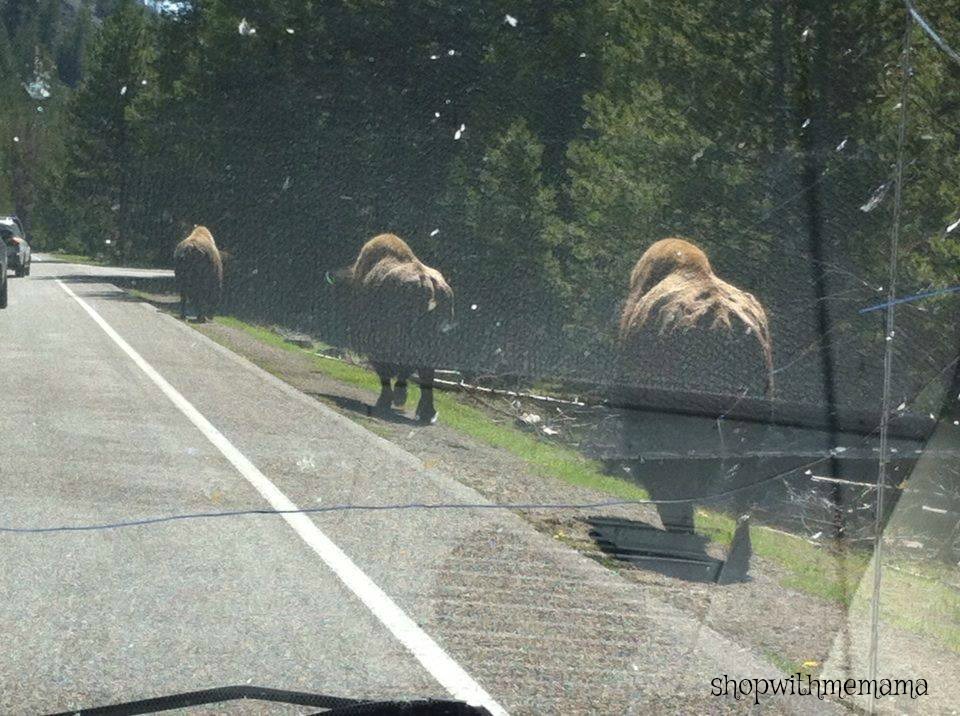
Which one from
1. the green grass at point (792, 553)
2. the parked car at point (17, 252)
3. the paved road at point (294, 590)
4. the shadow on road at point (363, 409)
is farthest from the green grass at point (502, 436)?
the parked car at point (17, 252)

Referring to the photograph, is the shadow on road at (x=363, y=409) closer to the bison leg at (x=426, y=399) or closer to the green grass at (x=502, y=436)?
the bison leg at (x=426, y=399)

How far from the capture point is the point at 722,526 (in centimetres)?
757

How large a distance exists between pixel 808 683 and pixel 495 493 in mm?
3751

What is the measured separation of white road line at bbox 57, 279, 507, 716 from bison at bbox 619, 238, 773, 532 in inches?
82.7

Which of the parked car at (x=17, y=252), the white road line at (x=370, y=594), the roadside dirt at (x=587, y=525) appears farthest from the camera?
the parked car at (x=17, y=252)

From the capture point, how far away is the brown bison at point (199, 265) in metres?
10.9

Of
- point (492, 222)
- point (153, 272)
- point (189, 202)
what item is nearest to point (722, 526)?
point (492, 222)

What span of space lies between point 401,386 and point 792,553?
5327 mm

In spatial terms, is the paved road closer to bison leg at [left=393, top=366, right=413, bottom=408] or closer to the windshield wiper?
the windshield wiper

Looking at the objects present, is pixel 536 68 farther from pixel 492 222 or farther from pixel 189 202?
pixel 189 202

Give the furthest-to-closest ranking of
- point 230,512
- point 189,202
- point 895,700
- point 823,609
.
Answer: point 189,202
point 230,512
point 823,609
point 895,700

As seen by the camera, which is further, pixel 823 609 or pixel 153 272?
pixel 153 272

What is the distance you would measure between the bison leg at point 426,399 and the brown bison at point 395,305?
223 mm

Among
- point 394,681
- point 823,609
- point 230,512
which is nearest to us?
point 394,681
